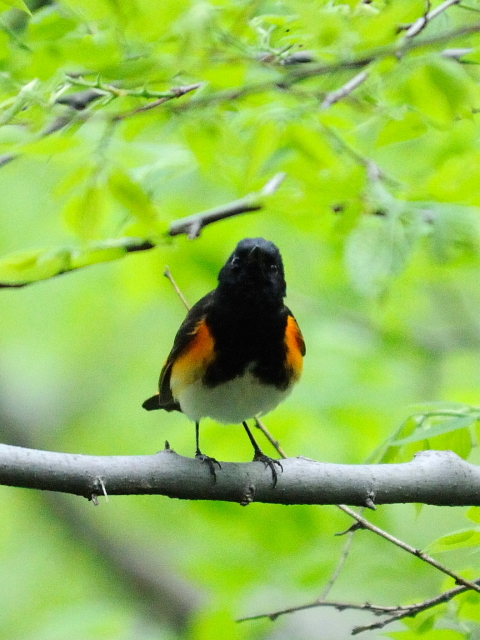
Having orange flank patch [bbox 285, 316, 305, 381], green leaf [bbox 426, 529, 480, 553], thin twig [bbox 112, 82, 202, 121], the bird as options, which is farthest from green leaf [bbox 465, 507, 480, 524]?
thin twig [bbox 112, 82, 202, 121]

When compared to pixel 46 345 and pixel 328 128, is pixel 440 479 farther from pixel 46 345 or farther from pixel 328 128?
pixel 46 345

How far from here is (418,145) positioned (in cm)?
430

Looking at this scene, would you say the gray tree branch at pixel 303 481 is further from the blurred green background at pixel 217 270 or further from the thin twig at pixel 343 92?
the thin twig at pixel 343 92

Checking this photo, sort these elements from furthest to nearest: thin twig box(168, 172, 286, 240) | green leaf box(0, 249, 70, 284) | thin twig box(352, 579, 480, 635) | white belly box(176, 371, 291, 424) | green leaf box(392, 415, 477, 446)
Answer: white belly box(176, 371, 291, 424)
thin twig box(168, 172, 286, 240)
green leaf box(0, 249, 70, 284)
thin twig box(352, 579, 480, 635)
green leaf box(392, 415, 477, 446)

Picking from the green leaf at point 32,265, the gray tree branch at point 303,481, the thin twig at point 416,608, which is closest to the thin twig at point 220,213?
the green leaf at point 32,265

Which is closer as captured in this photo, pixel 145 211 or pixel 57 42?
pixel 57 42

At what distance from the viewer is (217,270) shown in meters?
4.75

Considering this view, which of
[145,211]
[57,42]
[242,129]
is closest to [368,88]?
[242,129]

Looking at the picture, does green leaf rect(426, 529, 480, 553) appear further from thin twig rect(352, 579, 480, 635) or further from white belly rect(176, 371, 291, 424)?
white belly rect(176, 371, 291, 424)

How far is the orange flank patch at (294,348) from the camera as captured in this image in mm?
3313

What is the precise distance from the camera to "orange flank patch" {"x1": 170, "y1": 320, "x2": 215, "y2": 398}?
321 centimetres

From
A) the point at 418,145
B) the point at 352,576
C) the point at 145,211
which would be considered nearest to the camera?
the point at 145,211

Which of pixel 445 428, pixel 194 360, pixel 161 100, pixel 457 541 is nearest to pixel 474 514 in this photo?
pixel 457 541

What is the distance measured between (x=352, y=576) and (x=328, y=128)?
2.98 meters
